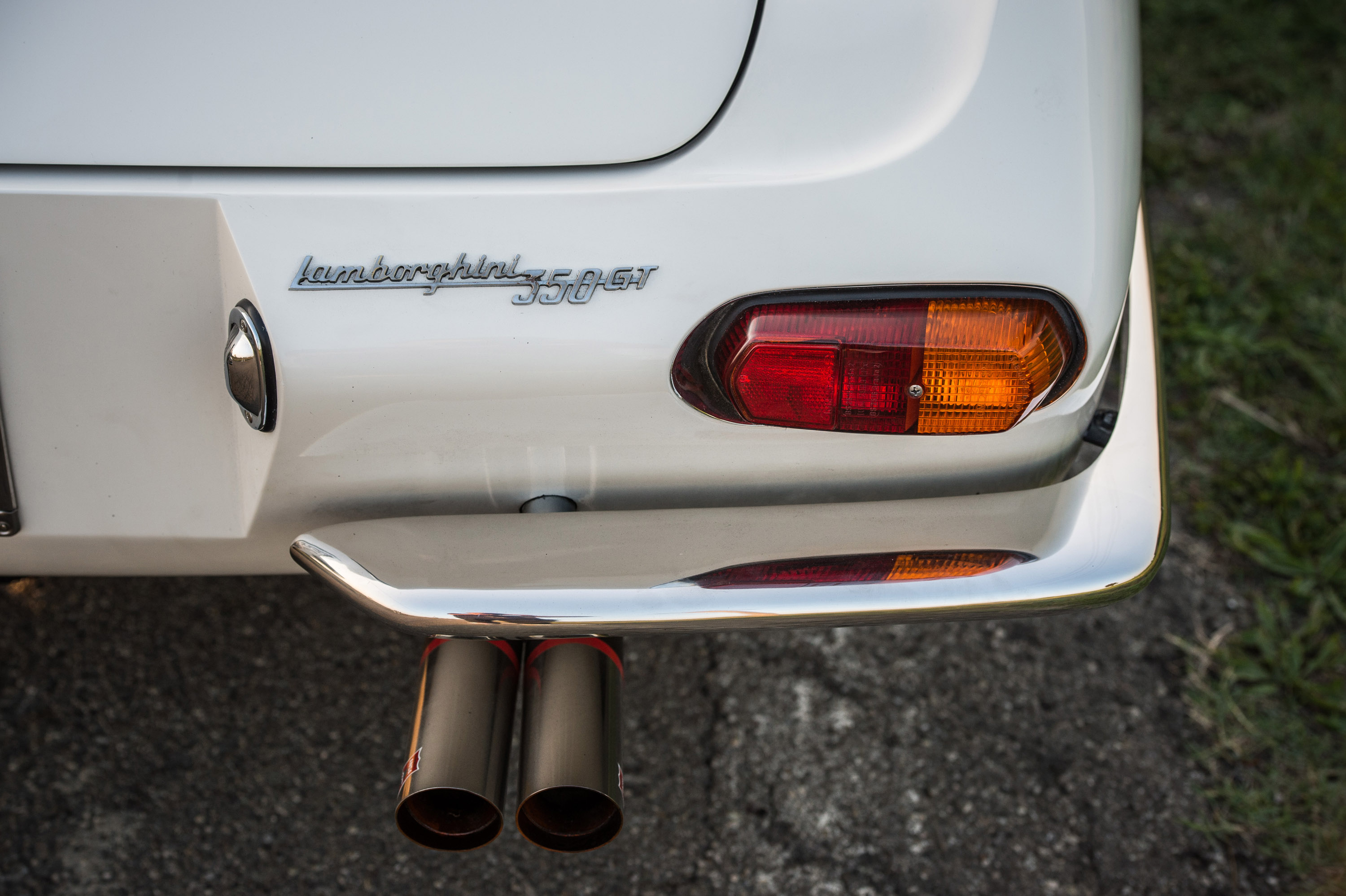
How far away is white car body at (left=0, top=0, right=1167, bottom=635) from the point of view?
1.18 meters

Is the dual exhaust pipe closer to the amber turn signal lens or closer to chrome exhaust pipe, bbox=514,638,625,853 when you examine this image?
chrome exhaust pipe, bbox=514,638,625,853

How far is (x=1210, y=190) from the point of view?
355cm

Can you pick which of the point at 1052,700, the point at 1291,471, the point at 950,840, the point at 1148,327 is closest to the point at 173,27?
the point at 1148,327

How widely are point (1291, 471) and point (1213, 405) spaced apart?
287 millimetres

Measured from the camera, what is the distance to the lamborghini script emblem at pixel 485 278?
3.83 feet

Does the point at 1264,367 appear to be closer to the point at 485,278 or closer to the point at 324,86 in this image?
the point at 485,278

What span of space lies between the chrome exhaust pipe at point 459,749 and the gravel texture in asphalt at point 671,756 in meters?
0.42

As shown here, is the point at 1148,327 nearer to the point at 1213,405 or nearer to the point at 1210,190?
the point at 1213,405

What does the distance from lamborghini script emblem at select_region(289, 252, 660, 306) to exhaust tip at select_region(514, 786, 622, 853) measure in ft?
2.24

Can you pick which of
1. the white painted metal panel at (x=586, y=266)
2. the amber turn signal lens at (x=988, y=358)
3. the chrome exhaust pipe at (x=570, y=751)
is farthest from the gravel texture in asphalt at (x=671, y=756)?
the amber turn signal lens at (x=988, y=358)

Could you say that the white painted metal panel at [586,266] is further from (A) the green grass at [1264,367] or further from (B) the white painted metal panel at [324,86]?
(A) the green grass at [1264,367]

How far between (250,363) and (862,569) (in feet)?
2.65

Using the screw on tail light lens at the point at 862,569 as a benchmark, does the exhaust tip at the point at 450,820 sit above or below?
below

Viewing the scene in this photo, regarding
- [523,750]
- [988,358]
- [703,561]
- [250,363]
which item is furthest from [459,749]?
[988,358]
